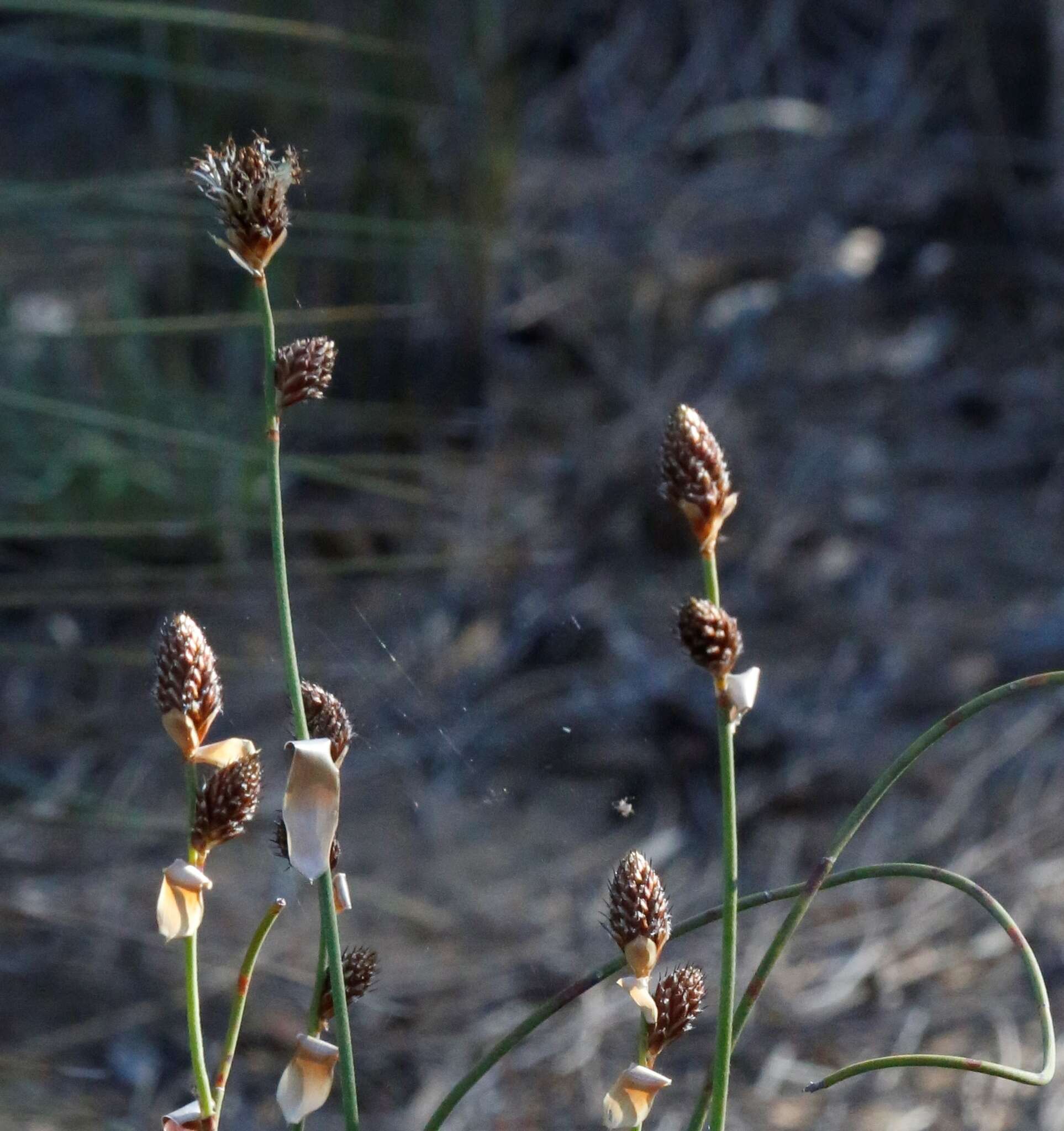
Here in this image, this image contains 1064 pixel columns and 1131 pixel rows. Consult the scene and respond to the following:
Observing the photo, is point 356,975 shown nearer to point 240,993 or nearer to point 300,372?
point 240,993

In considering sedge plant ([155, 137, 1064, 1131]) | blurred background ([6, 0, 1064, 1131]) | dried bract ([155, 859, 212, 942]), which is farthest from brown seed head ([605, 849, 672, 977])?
blurred background ([6, 0, 1064, 1131])

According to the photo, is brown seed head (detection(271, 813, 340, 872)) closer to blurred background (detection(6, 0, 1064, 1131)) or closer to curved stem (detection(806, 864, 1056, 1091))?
curved stem (detection(806, 864, 1056, 1091))

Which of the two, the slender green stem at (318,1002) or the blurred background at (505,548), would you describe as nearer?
the slender green stem at (318,1002)

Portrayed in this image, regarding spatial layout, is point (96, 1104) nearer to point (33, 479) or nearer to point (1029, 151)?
point (33, 479)

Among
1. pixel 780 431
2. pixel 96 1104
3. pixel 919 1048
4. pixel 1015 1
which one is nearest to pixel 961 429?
pixel 780 431

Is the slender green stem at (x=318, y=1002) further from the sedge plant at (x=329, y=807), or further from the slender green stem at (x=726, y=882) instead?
the slender green stem at (x=726, y=882)

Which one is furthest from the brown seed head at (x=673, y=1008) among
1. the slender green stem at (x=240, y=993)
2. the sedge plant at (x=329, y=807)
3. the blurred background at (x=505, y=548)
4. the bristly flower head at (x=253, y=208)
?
the blurred background at (x=505, y=548)
